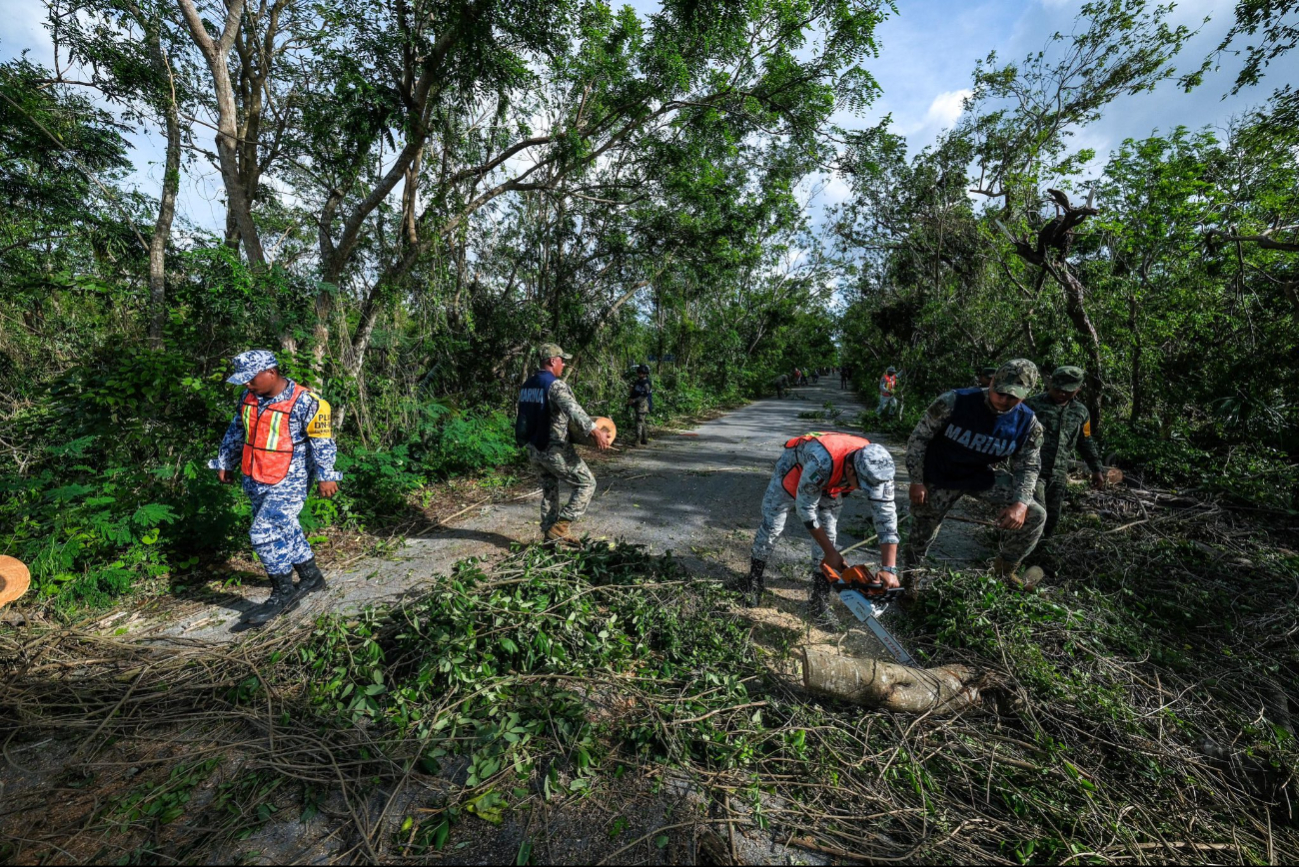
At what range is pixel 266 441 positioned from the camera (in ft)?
10.5

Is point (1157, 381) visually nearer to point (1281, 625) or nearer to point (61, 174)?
point (1281, 625)

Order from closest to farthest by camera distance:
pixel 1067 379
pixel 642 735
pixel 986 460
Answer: pixel 642 735, pixel 986 460, pixel 1067 379

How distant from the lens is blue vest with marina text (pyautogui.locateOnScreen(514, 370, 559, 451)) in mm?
4227

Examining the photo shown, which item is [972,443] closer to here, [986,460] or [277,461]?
[986,460]

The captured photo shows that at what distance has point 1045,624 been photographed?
3.05 m

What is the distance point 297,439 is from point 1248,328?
10727mm

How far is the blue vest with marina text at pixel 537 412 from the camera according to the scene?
4.23 meters

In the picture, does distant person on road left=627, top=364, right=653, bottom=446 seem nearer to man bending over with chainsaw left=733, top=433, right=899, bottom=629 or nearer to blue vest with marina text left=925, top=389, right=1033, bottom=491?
man bending over with chainsaw left=733, top=433, right=899, bottom=629

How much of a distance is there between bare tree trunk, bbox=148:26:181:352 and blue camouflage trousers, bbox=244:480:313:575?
268cm

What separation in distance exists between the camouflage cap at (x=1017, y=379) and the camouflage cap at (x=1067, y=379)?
112 cm

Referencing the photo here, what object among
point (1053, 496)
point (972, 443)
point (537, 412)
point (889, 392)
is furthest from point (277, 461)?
point (889, 392)

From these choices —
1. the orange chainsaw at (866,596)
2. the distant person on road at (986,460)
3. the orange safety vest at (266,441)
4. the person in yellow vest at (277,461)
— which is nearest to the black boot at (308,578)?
the person in yellow vest at (277,461)

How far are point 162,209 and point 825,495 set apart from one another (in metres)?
9.53

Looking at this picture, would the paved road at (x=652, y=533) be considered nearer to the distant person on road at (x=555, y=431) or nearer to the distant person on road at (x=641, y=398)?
the distant person on road at (x=555, y=431)
